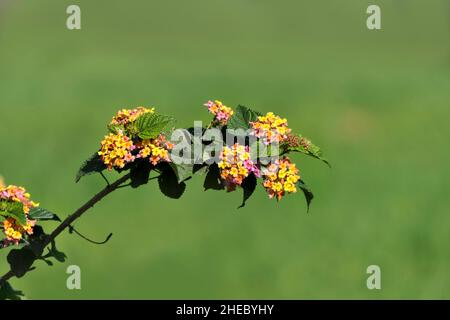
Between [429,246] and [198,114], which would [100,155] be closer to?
[429,246]

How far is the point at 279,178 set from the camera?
10.2 feet

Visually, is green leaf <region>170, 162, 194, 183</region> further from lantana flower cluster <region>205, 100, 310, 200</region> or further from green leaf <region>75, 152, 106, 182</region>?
green leaf <region>75, 152, 106, 182</region>

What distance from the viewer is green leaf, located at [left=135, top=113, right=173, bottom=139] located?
309 cm

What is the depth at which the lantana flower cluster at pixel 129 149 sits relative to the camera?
3062 millimetres

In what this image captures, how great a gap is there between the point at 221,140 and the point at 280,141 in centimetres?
22

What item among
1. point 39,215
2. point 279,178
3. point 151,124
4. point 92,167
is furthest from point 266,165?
point 39,215

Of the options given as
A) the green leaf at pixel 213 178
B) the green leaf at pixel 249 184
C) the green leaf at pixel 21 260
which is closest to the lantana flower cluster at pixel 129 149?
the green leaf at pixel 213 178

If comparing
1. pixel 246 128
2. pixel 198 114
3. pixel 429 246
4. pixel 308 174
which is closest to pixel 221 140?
pixel 246 128

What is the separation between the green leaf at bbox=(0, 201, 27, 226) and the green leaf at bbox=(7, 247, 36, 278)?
242mm

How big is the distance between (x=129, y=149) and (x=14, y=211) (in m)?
0.47

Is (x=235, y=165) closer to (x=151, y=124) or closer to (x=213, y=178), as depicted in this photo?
(x=213, y=178)

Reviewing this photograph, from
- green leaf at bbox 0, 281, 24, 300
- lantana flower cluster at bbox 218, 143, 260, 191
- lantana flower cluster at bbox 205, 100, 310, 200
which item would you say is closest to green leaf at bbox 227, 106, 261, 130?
lantana flower cluster at bbox 205, 100, 310, 200

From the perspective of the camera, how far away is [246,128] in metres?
3.21

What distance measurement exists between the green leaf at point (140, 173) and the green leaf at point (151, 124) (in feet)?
0.36
